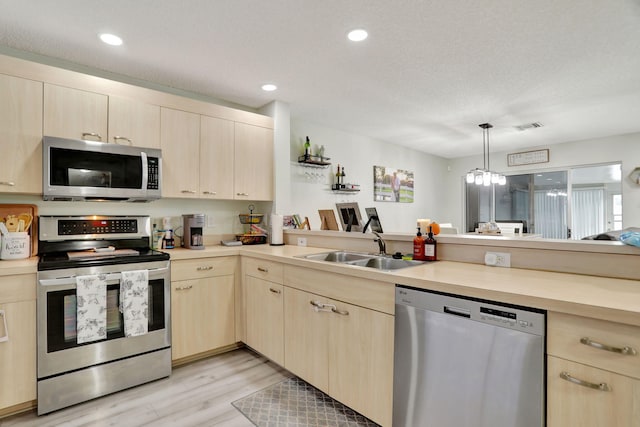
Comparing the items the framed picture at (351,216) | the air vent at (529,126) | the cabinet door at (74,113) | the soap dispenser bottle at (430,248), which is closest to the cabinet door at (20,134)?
the cabinet door at (74,113)

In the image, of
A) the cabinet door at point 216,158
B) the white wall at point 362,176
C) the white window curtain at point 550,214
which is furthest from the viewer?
the white window curtain at point 550,214

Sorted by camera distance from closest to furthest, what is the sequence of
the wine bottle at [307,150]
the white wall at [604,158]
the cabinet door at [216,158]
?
the cabinet door at [216,158]
the wine bottle at [307,150]
the white wall at [604,158]

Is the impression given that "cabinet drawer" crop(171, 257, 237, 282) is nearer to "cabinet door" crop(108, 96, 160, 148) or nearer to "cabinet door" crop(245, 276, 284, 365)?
→ "cabinet door" crop(245, 276, 284, 365)

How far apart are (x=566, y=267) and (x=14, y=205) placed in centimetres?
344

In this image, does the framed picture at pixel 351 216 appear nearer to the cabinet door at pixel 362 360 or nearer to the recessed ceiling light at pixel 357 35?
the cabinet door at pixel 362 360

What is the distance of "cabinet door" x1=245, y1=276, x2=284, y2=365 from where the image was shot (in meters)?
2.33

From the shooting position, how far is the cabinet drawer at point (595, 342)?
3.30 ft

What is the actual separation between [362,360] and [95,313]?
1697mm

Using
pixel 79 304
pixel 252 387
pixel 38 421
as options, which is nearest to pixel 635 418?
pixel 252 387

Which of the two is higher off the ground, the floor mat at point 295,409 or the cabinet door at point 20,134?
the cabinet door at point 20,134

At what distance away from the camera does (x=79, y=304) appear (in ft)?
6.65

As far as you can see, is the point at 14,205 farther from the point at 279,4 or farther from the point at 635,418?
the point at 635,418

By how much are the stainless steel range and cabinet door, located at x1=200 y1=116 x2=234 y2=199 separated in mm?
799

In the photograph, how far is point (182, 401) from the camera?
6.88 feet
